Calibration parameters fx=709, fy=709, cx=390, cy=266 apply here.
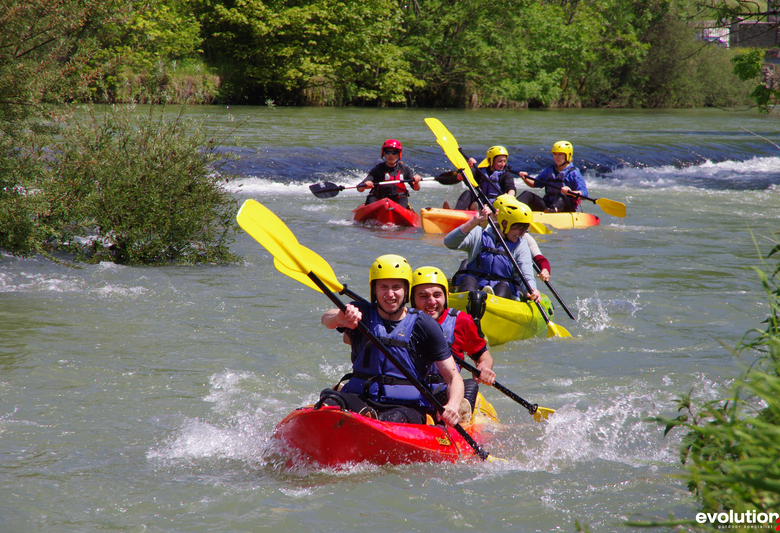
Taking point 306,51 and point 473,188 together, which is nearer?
point 473,188

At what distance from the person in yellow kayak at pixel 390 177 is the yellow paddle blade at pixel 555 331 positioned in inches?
189

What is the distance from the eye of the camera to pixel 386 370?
13.2 ft

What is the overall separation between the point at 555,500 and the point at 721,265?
6691 millimetres

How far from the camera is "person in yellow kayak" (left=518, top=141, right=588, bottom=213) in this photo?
11.4 meters

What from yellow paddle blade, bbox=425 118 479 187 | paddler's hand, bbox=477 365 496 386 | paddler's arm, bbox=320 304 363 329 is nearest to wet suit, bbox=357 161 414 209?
yellow paddle blade, bbox=425 118 479 187

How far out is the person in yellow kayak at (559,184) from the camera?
11406 millimetres

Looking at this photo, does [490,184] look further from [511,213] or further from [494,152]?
[511,213]

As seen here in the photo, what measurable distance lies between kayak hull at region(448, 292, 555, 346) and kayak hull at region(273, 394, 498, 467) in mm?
2289

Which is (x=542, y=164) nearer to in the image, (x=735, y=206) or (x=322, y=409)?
(x=735, y=206)

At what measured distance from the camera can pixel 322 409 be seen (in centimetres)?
371

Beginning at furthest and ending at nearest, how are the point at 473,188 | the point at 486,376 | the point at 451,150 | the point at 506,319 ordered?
1. the point at 451,150
2. the point at 473,188
3. the point at 506,319
4. the point at 486,376

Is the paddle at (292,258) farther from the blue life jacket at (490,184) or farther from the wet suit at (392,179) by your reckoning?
the wet suit at (392,179)

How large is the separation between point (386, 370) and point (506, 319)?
2.52 meters

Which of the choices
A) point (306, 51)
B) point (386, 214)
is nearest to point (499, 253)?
point (386, 214)
